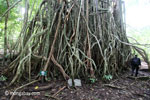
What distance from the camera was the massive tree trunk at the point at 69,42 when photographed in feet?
7.30

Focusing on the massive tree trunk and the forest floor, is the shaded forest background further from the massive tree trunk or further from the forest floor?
the forest floor

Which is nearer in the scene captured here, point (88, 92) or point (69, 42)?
point (88, 92)

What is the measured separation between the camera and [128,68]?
10.8ft

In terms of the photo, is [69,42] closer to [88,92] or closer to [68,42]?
[68,42]

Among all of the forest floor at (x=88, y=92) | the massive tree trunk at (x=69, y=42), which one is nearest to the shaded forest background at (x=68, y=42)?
the massive tree trunk at (x=69, y=42)

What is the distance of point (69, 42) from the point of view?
2.41 m

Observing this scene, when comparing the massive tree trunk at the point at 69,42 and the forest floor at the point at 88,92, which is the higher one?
the massive tree trunk at the point at 69,42

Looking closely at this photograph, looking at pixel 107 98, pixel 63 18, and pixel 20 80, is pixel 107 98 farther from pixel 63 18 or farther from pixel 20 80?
pixel 63 18

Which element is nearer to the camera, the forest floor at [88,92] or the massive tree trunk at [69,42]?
the forest floor at [88,92]

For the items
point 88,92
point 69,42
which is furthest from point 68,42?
point 88,92

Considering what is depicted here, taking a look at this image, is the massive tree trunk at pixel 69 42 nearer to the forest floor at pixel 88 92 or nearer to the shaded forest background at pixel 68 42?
the shaded forest background at pixel 68 42

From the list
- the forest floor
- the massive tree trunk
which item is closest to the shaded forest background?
the massive tree trunk

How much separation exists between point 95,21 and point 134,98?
1.95 metres

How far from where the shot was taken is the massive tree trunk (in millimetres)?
2225
